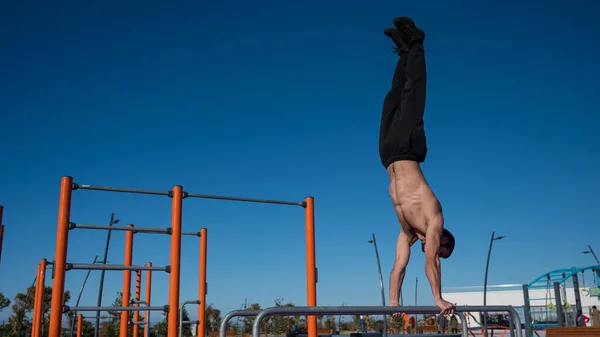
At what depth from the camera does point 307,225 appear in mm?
7918

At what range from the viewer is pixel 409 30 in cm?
391

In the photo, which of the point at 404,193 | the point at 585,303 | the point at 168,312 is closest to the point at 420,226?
the point at 404,193

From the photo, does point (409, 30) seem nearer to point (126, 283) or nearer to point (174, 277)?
point (174, 277)

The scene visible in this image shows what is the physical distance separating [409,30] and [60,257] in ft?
11.7

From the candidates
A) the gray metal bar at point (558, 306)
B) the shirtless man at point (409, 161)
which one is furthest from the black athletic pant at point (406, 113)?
the gray metal bar at point (558, 306)

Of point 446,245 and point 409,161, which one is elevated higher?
point 409,161

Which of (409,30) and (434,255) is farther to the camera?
(409,30)

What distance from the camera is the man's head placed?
3.59 m

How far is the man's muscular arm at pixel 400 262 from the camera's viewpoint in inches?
145

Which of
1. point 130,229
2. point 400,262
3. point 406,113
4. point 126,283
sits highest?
point 406,113

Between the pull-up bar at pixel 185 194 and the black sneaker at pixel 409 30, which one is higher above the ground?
the black sneaker at pixel 409 30

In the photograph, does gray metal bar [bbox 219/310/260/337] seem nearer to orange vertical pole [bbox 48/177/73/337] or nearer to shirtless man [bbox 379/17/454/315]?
shirtless man [bbox 379/17/454/315]

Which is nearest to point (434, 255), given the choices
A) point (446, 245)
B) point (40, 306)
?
point (446, 245)

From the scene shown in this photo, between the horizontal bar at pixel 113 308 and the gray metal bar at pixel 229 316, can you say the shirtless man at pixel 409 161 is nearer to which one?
the gray metal bar at pixel 229 316
